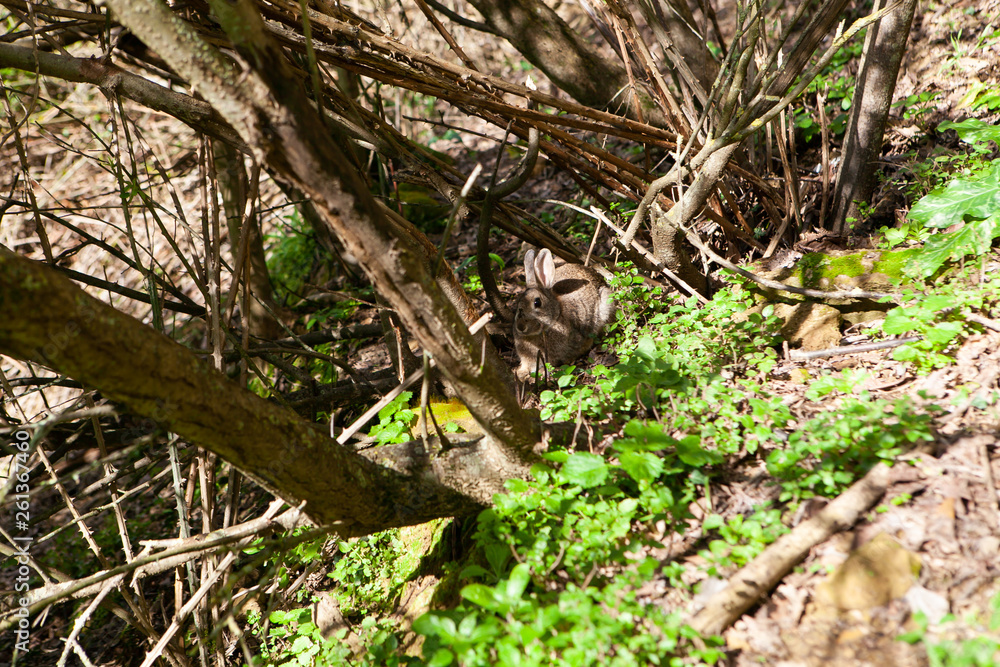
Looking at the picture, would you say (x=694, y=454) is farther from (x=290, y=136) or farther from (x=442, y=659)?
(x=290, y=136)

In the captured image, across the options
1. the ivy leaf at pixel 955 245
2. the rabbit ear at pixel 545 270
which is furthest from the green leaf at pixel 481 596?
the rabbit ear at pixel 545 270

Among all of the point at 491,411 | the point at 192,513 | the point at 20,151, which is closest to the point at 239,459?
the point at 491,411

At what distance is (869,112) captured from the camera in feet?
12.9

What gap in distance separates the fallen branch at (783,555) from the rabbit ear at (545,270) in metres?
2.98

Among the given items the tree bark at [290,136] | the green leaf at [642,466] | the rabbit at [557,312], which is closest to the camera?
the tree bark at [290,136]

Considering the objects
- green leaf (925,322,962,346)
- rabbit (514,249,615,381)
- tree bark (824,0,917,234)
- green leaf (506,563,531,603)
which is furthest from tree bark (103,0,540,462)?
tree bark (824,0,917,234)

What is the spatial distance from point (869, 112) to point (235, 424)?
4311 millimetres

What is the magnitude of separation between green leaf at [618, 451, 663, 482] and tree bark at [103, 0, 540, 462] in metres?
0.87

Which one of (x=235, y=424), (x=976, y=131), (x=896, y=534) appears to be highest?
(x=235, y=424)

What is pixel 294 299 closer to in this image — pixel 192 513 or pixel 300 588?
pixel 192 513

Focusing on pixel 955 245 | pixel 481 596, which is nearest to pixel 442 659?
pixel 481 596

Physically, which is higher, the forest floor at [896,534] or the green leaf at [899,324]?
the green leaf at [899,324]

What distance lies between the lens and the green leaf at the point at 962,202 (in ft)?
10.4

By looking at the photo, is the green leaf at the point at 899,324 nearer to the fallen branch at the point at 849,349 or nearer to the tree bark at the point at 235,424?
the fallen branch at the point at 849,349
